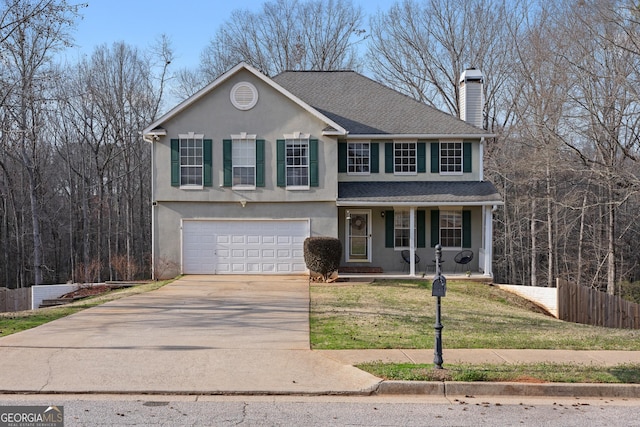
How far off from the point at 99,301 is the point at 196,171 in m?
7.01

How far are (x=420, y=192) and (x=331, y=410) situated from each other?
15.7 m

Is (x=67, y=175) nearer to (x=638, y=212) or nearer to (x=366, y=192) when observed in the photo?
(x=366, y=192)

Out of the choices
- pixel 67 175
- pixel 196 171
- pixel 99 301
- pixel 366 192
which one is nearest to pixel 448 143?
pixel 366 192

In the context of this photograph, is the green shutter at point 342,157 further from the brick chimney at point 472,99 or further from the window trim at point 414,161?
the brick chimney at point 472,99

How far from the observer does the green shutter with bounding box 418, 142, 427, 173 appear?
23422mm

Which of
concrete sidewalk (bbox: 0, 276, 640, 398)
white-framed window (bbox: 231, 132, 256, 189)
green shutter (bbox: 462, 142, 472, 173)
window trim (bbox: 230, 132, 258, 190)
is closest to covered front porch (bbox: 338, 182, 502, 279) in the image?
green shutter (bbox: 462, 142, 472, 173)

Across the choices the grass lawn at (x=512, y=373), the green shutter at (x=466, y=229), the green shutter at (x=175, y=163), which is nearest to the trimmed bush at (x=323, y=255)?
the green shutter at (x=175, y=163)

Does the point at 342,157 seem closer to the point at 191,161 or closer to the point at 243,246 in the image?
the point at 243,246

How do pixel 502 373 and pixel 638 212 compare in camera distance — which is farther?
pixel 638 212

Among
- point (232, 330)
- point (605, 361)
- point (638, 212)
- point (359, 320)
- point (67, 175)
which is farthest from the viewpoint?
point (67, 175)

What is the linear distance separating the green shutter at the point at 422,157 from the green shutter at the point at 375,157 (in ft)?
4.97

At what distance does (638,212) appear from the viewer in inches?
1272

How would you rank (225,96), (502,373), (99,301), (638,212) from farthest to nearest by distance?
(638,212) → (225,96) → (99,301) → (502,373)

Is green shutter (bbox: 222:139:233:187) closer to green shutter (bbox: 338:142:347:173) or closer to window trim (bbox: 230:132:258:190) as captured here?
window trim (bbox: 230:132:258:190)
